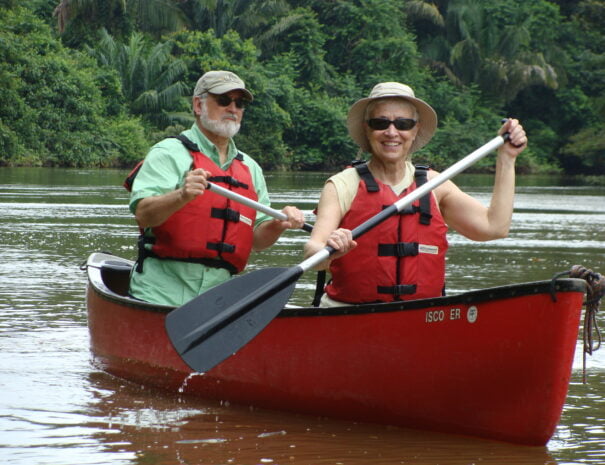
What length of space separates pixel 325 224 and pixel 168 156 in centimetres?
99

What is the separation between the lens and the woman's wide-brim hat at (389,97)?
4.67m

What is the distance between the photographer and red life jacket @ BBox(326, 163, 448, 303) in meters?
4.70

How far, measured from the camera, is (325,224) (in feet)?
15.3

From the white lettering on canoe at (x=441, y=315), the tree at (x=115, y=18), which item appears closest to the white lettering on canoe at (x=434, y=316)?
the white lettering on canoe at (x=441, y=315)

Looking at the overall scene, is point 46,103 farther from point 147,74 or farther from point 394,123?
point 394,123

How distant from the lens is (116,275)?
682 cm

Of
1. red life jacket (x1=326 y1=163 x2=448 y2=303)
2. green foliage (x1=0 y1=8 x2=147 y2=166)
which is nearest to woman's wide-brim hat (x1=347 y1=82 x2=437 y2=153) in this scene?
red life jacket (x1=326 y1=163 x2=448 y2=303)

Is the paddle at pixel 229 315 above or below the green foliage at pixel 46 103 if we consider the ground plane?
below

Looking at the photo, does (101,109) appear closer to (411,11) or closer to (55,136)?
(55,136)

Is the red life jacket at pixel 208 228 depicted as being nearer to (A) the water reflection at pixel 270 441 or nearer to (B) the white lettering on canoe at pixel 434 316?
(A) the water reflection at pixel 270 441

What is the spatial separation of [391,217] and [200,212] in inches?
40.9

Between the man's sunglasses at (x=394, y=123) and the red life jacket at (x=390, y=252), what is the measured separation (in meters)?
0.18

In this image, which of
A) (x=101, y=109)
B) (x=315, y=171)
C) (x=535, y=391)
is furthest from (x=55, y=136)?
(x=535, y=391)

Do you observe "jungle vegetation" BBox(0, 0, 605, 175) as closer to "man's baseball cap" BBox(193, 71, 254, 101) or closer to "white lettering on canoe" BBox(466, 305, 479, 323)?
"man's baseball cap" BBox(193, 71, 254, 101)
